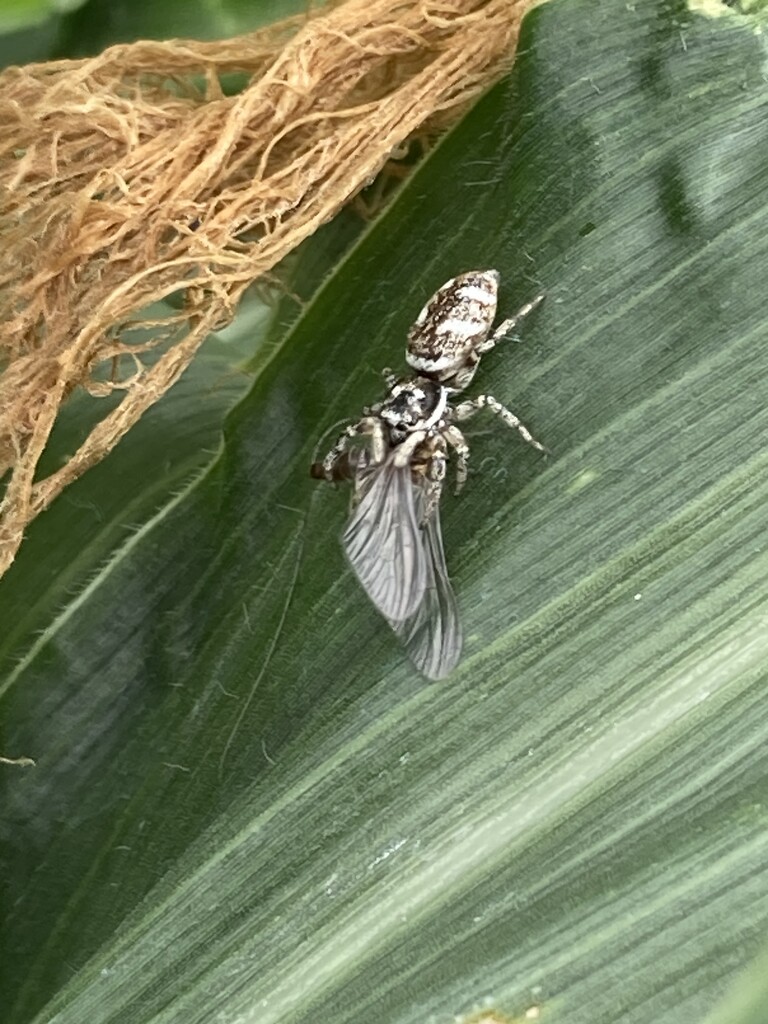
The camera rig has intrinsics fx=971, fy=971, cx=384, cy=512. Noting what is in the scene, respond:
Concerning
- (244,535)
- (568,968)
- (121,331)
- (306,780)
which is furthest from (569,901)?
(121,331)

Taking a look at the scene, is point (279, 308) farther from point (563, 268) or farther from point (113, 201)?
point (563, 268)

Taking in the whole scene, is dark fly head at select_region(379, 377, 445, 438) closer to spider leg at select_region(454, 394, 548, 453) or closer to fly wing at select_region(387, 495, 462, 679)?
spider leg at select_region(454, 394, 548, 453)

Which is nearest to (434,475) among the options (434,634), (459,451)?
(459,451)

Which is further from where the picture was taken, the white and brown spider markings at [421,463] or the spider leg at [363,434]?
the spider leg at [363,434]

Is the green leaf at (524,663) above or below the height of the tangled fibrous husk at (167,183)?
below

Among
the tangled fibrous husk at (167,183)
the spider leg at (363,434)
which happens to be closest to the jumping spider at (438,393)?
the spider leg at (363,434)

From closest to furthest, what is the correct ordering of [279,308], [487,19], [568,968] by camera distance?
[568,968] → [487,19] → [279,308]

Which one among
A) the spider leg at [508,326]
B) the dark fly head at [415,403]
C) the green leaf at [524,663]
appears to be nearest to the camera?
the green leaf at [524,663]

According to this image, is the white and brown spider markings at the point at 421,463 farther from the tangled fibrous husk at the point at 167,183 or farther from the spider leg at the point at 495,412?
the tangled fibrous husk at the point at 167,183

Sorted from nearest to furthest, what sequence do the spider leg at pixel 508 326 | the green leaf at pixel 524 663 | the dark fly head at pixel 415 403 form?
the green leaf at pixel 524 663
the spider leg at pixel 508 326
the dark fly head at pixel 415 403
